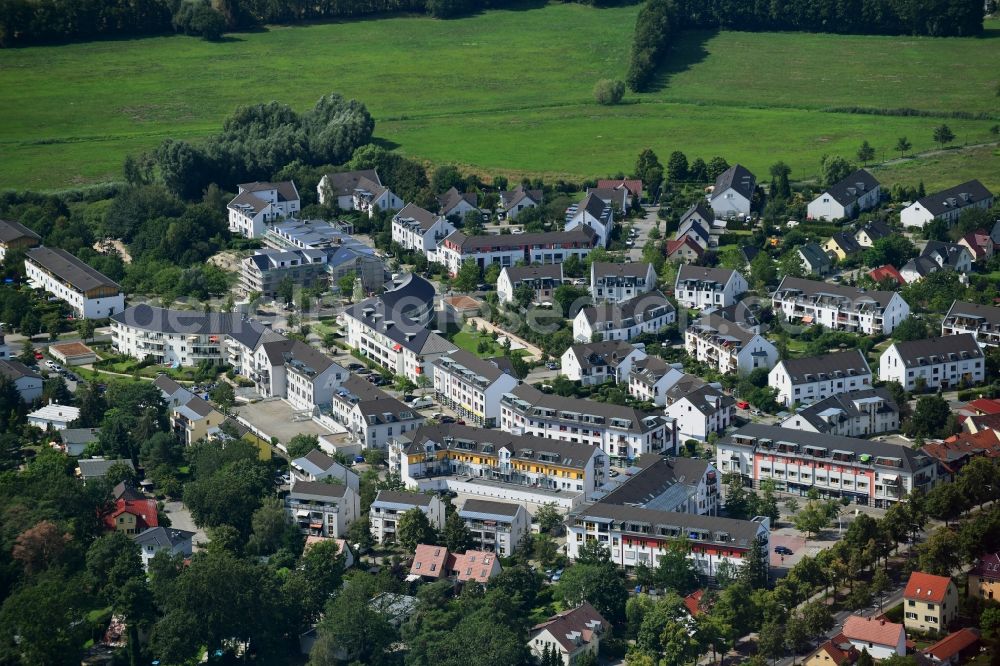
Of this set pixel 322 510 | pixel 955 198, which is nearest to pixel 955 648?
pixel 322 510

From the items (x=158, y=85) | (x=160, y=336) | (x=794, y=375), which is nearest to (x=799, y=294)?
(x=794, y=375)

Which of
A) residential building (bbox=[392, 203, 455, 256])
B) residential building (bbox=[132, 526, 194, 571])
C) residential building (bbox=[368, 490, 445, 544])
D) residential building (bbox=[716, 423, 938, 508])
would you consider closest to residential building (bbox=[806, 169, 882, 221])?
residential building (bbox=[392, 203, 455, 256])

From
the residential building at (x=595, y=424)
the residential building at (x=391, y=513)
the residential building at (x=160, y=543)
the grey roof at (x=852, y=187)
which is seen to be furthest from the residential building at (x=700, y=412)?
the grey roof at (x=852, y=187)

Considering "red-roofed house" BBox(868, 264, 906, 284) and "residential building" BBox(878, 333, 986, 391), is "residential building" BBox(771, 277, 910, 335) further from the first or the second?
"residential building" BBox(878, 333, 986, 391)

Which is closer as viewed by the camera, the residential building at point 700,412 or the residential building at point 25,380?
the residential building at point 700,412

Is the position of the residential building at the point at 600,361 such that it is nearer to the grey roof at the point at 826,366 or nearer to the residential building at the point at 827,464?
the grey roof at the point at 826,366

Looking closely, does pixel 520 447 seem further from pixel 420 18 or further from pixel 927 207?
pixel 420 18

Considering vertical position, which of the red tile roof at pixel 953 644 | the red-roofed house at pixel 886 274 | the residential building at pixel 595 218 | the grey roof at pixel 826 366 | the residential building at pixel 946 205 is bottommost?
the red tile roof at pixel 953 644
